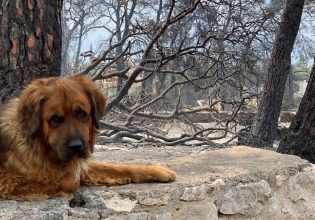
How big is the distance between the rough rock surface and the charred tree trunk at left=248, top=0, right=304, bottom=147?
5.38 m

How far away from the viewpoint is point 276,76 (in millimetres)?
10219

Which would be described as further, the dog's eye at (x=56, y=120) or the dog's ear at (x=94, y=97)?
the dog's ear at (x=94, y=97)

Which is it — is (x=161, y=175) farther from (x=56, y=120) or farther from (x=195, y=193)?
(x=56, y=120)

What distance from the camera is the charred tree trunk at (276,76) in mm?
9914

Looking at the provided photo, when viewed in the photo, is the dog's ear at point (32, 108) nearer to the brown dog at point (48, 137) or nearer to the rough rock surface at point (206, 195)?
the brown dog at point (48, 137)

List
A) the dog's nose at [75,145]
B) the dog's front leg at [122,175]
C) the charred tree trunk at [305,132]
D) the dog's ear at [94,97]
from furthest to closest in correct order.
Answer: the charred tree trunk at [305,132] < the dog's front leg at [122,175] < the dog's ear at [94,97] < the dog's nose at [75,145]

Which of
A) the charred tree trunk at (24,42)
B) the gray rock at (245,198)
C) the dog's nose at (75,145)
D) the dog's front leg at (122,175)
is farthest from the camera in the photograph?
the charred tree trunk at (24,42)

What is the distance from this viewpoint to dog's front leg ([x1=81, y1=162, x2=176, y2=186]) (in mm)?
3623

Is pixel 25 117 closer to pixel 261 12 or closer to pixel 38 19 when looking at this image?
pixel 38 19

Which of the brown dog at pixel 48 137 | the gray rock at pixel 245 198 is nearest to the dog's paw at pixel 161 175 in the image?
the gray rock at pixel 245 198

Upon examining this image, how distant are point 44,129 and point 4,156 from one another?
1.17ft

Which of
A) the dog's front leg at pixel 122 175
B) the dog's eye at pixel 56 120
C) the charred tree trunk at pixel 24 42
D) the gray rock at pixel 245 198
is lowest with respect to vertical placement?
the gray rock at pixel 245 198

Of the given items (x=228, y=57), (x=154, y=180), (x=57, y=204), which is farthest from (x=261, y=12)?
(x=57, y=204)

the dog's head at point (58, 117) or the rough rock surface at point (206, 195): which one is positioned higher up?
the dog's head at point (58, 117)
